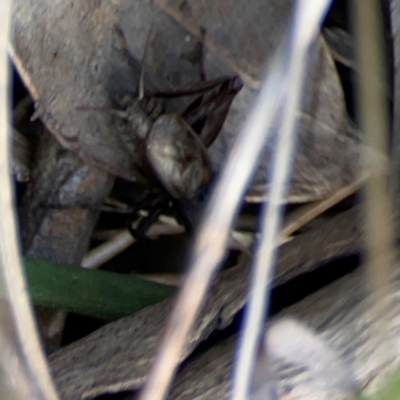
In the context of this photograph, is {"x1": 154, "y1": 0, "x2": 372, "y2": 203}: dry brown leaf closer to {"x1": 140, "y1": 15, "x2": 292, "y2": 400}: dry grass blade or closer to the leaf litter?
the leaf litter

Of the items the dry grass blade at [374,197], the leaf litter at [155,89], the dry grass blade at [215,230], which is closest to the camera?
the dry grass blade at [215,230]

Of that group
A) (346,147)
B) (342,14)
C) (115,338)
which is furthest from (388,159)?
(115,338)

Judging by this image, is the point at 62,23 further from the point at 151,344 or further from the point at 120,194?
the point at 151,344

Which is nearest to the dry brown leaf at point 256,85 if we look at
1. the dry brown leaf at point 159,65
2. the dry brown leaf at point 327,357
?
the dry brown leaf at point 159,65

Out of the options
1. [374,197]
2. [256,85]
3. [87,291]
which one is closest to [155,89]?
[256,85]

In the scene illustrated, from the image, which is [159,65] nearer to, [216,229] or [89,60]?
[89,60]

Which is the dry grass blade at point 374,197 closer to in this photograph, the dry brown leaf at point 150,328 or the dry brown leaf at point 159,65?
the dry brown leaf at point 150,328
